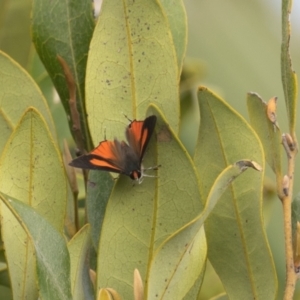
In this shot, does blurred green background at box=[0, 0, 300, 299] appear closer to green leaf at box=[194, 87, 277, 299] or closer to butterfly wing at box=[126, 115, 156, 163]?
green leaf at box=[194, 87, 277, 299]

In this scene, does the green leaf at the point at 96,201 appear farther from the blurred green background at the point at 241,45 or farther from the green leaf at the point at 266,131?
the blurred green background at the point at 241,45

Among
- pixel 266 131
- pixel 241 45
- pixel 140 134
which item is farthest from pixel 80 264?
pixel 241 45

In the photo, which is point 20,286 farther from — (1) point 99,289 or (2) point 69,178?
(2) point 69,178

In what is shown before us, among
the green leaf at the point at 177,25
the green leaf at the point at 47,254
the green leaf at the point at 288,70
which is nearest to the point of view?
the green leaf at the point at 47,254

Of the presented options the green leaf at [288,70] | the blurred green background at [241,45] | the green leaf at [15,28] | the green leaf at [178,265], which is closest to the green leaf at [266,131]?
the green leaf at [288,70]

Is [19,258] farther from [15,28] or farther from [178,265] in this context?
[15,28]
